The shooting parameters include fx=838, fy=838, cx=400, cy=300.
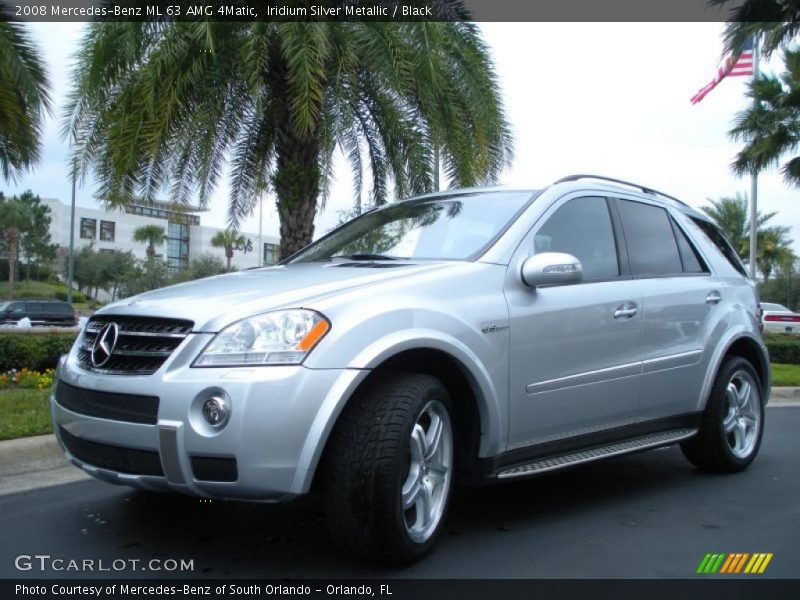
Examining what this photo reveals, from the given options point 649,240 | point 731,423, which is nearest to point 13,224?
point 649,240

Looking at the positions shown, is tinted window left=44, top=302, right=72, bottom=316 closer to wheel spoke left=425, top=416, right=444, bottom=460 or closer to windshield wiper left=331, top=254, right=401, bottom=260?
windshield wiper left=331, top=254, right=401, bottom=260

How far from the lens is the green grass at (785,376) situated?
1132cm

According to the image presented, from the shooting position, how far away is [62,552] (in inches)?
148

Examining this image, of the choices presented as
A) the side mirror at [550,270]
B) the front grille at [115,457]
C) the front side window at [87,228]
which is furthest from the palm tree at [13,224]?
the side mirror at [550,270]

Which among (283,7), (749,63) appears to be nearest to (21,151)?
(283,7)

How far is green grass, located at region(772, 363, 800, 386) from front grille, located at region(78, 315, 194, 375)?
9.69 m

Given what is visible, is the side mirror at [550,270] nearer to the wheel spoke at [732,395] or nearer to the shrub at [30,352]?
the wheel spoke at [732,395]

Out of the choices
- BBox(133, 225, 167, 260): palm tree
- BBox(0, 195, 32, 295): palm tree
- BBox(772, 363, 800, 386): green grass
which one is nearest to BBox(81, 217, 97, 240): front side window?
BBox(133, 225, 167, 260): palm tree

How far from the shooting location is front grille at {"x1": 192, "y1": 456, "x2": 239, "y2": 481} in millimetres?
3156

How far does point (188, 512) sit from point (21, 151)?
8.50m

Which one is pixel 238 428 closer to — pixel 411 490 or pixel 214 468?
pixel 214 468

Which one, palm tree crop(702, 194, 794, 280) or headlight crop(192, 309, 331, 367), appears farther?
palm tree crop(702, 194, 794, 280)

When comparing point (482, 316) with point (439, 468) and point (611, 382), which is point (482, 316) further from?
point (611, 382)

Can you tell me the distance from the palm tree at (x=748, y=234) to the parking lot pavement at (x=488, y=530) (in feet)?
153
